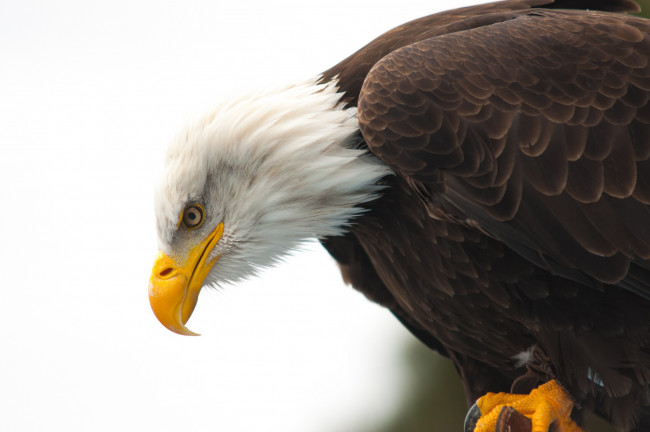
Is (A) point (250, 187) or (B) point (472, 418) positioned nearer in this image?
(A) point (250, 187)

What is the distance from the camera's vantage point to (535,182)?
11.3ft

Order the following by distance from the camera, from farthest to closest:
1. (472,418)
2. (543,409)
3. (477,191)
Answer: (472,418)
(543,409)
(477,191)

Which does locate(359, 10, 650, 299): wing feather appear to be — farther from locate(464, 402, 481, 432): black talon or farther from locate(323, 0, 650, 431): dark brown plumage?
locate(464, 402, 481, 432): black talon

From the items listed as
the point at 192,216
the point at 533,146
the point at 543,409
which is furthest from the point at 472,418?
the point at 192,216

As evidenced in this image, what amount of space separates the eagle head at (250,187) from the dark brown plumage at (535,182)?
0.60ft

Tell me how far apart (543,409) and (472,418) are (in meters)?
0.41

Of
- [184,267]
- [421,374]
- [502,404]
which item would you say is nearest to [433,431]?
[421,374]

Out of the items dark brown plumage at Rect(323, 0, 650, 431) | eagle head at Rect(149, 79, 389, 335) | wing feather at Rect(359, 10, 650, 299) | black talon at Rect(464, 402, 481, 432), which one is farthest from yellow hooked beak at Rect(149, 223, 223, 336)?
black talon at Rect(464, 402, 481, 432)

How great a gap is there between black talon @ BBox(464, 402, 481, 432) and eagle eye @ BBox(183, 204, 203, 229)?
4.87 ft

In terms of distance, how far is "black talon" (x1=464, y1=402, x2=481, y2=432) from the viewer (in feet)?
13.5

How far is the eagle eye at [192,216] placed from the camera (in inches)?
154

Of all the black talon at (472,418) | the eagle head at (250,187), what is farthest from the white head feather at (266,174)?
the black talon at (472,418)

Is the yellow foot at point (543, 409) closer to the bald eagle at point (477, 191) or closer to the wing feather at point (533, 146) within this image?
the bald eagle at point (477, 191)

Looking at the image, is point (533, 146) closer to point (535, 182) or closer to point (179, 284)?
point (535, 182)
